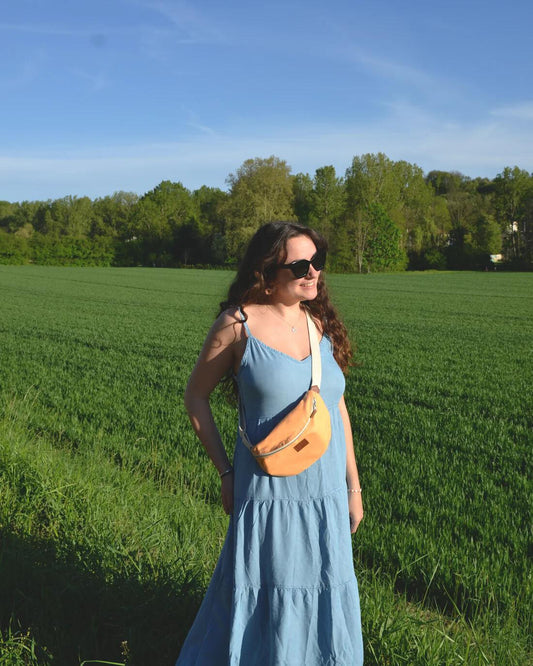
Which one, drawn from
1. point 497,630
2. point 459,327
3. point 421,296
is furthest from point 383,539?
point 421,296

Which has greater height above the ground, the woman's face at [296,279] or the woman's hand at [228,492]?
the woman's face at [296,279]

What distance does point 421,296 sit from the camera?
35625mm

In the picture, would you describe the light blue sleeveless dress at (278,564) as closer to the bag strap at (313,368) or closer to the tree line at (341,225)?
the bag strap at (313,368)

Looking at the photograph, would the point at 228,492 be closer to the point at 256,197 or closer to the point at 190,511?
the point at 190,511

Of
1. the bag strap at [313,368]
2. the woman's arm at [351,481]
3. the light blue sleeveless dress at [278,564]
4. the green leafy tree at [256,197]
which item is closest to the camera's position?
the light blue sleeveless dress at [278,564]

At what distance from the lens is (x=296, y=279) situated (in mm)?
2445

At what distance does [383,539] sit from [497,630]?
4.56ft

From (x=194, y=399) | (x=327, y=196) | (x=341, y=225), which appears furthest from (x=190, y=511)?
(x=327, y=196)

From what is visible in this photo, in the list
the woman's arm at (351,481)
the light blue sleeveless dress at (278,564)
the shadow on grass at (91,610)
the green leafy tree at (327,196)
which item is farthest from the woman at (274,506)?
the green leafy tree at (327,196)

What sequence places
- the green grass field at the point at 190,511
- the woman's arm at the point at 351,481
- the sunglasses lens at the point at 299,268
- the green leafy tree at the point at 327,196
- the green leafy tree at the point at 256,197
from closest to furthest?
the sunglasses lens at the point at 299,268 < the woman's arm at the point at 351,481 < the green grass field at the point at 190,511 < the green leafy tree at the point at 256,197 < the green leafy tree at the point at 327,196

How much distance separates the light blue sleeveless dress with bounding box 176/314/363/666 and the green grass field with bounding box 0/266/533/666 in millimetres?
564

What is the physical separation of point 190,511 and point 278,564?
7.88ft

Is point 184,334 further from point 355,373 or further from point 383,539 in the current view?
point 383,539

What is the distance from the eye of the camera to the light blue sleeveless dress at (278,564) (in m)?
2.17
